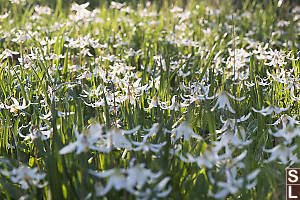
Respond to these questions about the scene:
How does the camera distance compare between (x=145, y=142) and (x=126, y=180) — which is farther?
(x=145, y=142)

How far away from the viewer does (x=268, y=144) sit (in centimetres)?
204

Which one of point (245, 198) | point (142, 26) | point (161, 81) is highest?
point (142, 26)

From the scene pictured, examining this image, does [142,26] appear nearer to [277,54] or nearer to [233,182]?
[277,54]

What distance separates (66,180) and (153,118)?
0.97 meters

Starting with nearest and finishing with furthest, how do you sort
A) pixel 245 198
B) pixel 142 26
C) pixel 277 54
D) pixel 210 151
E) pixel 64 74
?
pixel 210 151 < pixel 245 198 < pixel 277 54 < pixel 64 74 < pixel 142 26

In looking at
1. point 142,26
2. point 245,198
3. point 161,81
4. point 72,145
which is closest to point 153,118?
point 161,81

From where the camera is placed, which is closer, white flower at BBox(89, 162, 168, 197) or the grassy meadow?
white flower at BBox(89, 162, 168, 197)

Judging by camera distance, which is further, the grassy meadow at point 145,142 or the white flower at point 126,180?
the grassy meadow at point 145,142

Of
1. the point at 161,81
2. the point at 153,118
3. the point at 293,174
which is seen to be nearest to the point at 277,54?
the point at 161,81

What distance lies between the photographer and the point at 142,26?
5.14 m

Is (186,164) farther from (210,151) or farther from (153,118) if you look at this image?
(153,118)

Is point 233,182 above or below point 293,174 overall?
above

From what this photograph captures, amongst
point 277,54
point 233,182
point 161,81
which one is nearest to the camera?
point 233,182

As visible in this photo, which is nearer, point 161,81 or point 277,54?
point 161,81
